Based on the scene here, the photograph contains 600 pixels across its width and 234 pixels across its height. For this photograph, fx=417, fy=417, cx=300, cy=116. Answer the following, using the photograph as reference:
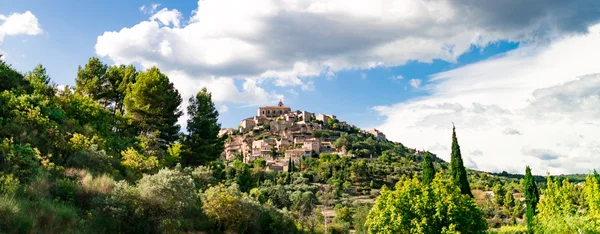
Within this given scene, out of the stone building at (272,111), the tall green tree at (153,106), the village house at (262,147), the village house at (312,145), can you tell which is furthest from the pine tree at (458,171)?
the stone building at (272,111)

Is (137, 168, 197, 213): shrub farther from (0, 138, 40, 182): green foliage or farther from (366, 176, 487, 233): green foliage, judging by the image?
(366, 176, 487, 233): green foliage

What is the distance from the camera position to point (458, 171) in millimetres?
30938

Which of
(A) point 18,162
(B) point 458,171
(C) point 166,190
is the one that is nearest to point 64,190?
(A) point 18,162

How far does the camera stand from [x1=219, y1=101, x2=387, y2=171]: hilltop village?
3777 inches

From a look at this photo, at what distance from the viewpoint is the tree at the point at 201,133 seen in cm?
2591

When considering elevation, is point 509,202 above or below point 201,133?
below

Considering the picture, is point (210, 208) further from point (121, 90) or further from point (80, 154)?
point (121, 90)

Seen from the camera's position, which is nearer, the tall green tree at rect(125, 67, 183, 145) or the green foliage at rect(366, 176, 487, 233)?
the green foliage at rect(366, 176, 487, 233)

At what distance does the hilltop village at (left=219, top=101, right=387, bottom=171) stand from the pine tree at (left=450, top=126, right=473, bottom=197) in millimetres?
54995

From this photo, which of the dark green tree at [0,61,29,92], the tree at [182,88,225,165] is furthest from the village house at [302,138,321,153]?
the dark green tree at [0,61,29,92]

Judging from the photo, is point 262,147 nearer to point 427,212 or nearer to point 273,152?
point 273,152

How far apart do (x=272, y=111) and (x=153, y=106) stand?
108209 mm

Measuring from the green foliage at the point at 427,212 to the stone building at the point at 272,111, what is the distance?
116m

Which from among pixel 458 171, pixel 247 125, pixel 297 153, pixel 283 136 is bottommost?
pixel 458 171
